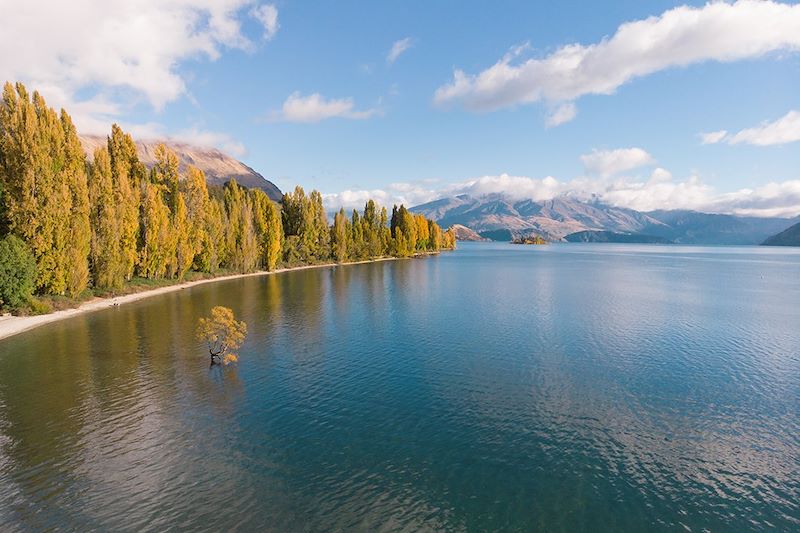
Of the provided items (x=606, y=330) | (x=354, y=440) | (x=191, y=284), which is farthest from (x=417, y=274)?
(x=354, y=440)

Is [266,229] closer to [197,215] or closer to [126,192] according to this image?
[197,215]

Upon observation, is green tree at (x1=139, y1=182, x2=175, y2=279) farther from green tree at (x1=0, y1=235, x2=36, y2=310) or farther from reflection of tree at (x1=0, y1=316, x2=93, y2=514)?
reflection of tree at (x1=0, y1=316, x2=93, y2=514)

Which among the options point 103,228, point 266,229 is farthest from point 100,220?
point 266,229

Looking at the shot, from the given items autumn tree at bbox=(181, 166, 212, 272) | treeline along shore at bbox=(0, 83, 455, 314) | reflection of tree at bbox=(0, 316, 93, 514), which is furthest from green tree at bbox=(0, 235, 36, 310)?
autumn tree at bbox=(181, 166, 212, 272)

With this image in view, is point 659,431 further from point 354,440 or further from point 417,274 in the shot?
point 417,274

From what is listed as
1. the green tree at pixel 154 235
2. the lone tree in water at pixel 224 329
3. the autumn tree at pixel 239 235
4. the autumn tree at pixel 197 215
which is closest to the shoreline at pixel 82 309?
the green tree at pixel 154 235

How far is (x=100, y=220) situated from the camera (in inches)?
2778

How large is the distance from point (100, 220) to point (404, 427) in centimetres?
6858

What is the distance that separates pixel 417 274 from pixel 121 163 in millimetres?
73799

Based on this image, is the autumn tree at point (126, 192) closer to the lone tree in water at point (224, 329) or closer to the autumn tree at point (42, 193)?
the autumn tree at point (42, 193)

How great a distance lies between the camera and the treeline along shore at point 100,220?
5812cm

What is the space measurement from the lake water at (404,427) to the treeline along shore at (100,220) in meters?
12.5

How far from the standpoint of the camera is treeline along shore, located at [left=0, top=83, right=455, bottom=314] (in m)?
58.1

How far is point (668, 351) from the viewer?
44469 mm
